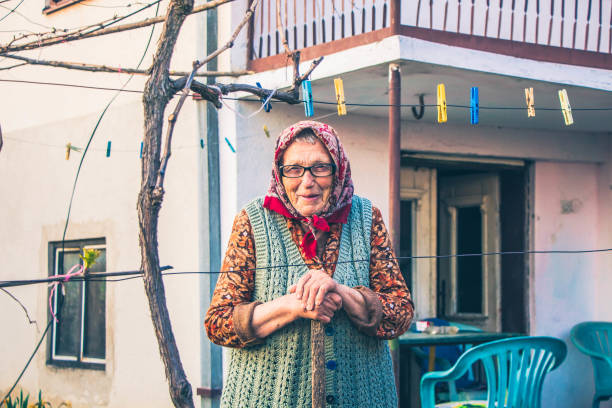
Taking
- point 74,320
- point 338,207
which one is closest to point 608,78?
point 338,207

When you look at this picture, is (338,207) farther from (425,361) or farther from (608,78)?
(425,361)

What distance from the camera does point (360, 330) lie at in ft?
8.23

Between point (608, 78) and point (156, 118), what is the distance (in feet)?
14.9

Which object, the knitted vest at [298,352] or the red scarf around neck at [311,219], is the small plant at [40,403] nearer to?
the knitted vest at [298,352]

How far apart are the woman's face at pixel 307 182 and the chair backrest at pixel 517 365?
7.75 feet

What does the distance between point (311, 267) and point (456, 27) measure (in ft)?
12.8

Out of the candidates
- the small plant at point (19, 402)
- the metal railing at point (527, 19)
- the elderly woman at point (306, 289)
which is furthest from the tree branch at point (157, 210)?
the small plant at point (19, 402)

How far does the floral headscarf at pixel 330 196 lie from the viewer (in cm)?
259

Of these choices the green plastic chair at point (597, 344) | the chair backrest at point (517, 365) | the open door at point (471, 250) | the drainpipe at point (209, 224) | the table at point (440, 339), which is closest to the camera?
the chair backrest at point (517, 365)

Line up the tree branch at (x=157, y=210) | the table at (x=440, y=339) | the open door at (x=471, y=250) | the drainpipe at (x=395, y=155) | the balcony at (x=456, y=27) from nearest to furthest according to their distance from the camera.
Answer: the tree branch at (x=157, y=210), the drainpipe at (x=395, y=155), the balcony at (x=456, y=27), the table at (x=440, y=339), the open door at (x=471, y=250)

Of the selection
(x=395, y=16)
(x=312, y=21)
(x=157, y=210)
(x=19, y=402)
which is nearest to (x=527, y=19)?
(x=395, y=16)

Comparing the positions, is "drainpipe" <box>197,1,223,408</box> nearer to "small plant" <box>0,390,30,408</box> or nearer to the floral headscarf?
"small plant" <box>0,390,30,408</box>

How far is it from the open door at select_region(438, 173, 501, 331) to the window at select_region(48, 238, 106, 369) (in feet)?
10.9

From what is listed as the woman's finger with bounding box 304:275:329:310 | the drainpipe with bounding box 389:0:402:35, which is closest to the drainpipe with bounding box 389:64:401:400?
the drainpipe with bounding box 389:0:402:35
